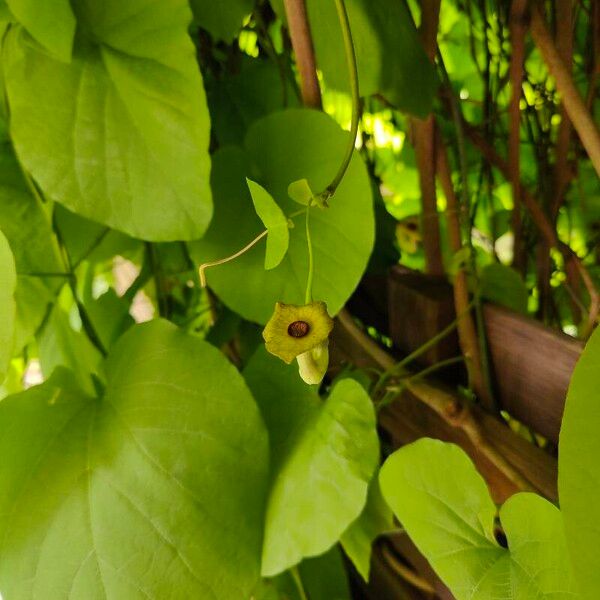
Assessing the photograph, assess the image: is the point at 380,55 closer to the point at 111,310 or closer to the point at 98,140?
the point at 98,140

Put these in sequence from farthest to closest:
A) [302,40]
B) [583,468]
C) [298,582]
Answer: [298,582] < [302,40] < [583,468]

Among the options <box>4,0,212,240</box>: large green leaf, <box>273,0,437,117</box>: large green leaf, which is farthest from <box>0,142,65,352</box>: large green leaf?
<box>273,0,437,117</box>: large green leaf

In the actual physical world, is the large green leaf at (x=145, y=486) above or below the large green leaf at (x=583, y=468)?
below

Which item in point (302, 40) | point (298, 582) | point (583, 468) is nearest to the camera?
point (583, 468)

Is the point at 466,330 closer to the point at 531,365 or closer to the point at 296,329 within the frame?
the point at 531,365

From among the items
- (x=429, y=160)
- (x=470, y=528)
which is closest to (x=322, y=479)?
(x=470, y=528)

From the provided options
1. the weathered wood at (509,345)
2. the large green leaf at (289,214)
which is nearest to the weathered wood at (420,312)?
the weathered wood at (509,345)

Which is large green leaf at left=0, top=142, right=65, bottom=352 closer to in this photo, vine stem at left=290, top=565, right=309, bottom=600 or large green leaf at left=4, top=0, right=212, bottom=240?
large green leaf at left=4, top=0, right=212, bottom=240

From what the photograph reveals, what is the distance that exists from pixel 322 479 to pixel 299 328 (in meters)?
0.13

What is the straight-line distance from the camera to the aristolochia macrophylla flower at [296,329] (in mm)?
190

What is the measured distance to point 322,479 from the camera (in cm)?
30

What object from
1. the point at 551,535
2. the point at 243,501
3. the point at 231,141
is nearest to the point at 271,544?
the point at 243,501

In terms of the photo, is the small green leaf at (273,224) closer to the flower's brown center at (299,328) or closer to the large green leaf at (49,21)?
the flower's brown center at (299,328)

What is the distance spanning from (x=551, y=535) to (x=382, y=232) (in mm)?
254
